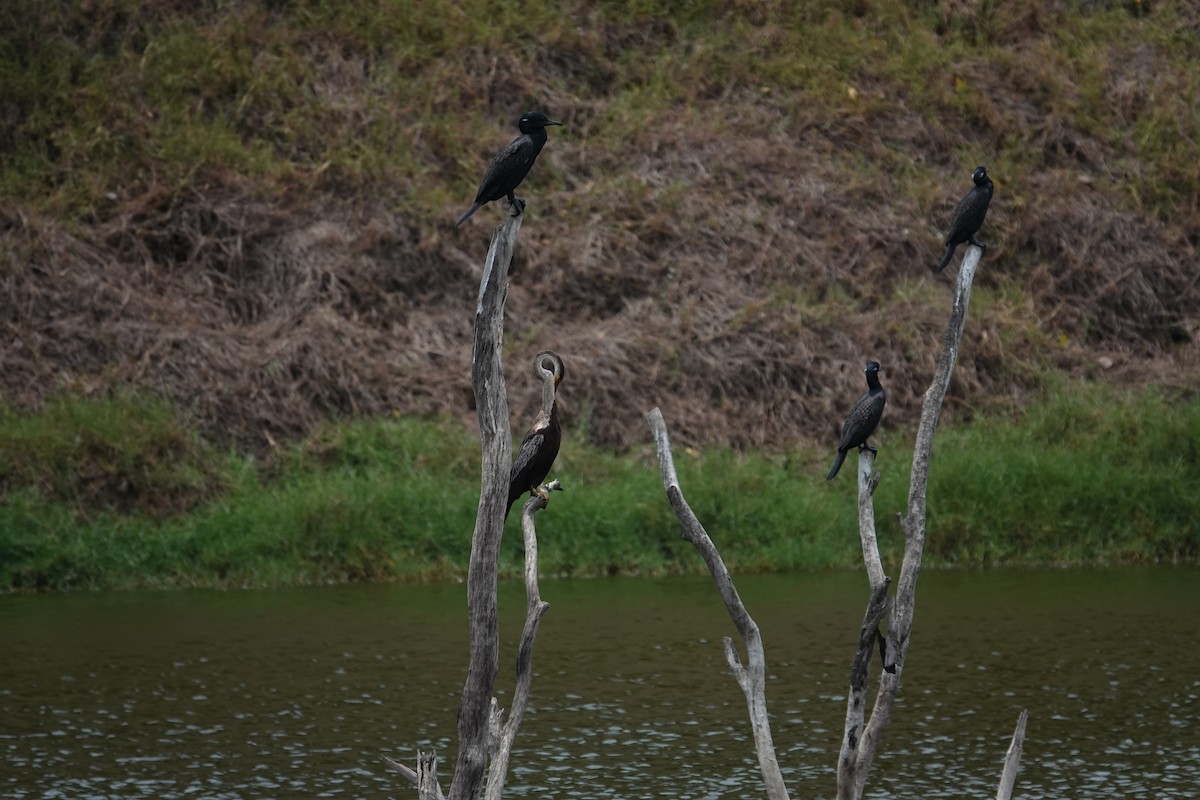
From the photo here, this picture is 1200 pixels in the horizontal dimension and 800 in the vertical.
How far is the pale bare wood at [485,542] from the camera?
19.2 ft

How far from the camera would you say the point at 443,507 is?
14656 millimetres

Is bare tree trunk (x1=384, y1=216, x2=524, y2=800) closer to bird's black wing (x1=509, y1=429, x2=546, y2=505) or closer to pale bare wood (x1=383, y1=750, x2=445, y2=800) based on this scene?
Result: pale bare wood (x1=383, y1=750, x2=445, y2=800)

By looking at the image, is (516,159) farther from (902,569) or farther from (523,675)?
(902,569)

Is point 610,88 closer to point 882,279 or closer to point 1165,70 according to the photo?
point 882,279

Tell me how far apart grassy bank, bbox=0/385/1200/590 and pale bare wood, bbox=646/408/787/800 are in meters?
7.64

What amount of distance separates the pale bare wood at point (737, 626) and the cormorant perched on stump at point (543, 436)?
0.39 m

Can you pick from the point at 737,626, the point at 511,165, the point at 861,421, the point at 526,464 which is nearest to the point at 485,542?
the point at 526,464

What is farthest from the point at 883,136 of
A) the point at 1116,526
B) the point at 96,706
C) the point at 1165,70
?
the point at 96,706

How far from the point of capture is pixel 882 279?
1845cm

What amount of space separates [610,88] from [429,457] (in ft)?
24.0

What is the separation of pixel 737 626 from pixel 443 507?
8222 millimetres

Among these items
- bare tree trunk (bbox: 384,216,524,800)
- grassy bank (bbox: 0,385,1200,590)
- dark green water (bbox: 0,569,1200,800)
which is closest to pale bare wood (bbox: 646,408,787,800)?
bare tree trunk (bbox: 384,216,524,800)

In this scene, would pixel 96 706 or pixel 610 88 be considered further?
pixel 610 88

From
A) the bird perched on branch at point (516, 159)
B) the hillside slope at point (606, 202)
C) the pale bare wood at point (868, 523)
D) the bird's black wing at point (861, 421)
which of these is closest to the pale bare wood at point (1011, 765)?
the pale bare wood at point (868, 523)
